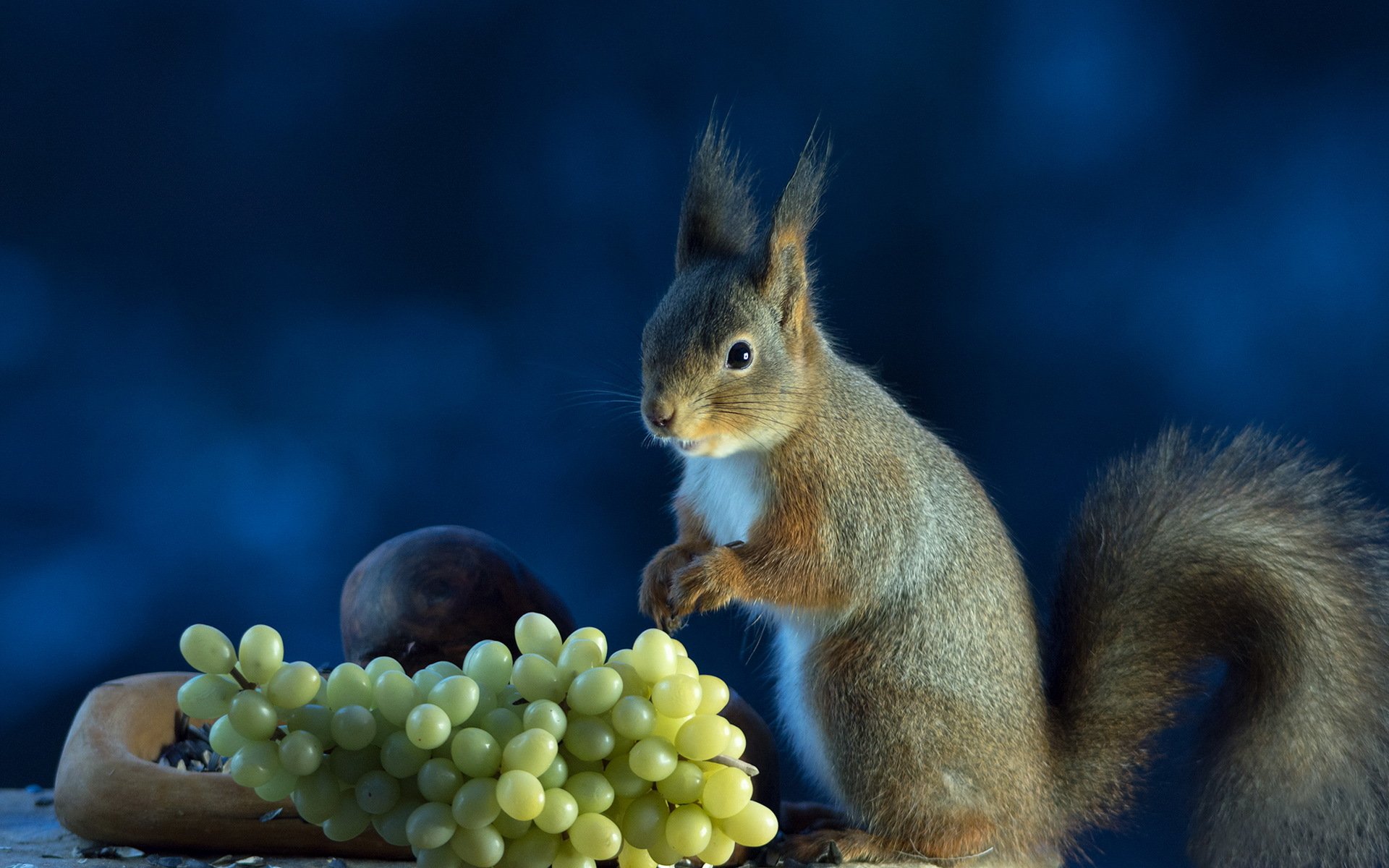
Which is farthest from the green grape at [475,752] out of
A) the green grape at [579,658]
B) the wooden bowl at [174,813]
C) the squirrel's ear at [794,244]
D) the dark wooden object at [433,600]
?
the squirrel's ear at [794,244]

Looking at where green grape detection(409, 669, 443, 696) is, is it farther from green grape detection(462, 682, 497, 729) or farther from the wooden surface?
the wooden surface

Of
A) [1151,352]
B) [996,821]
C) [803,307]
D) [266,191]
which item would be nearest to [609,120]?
[266,191]

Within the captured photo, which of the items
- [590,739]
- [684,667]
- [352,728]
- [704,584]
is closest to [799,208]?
[704,584]

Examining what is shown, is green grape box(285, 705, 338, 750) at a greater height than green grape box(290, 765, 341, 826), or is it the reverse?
green grape box(285, 705, 338, 750)

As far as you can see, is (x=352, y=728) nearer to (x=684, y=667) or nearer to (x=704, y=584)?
(x=684, y=667)

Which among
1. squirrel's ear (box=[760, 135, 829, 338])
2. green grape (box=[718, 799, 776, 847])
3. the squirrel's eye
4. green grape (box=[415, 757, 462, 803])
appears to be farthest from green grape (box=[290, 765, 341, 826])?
squirrel's ear (box=[760, 135, 829, 338])

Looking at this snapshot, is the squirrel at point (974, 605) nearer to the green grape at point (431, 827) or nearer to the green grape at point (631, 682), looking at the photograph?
the green grape at point (631, 682)

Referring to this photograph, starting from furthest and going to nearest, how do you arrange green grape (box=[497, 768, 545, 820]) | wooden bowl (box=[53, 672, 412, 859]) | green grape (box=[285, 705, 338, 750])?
wooden bowl (box=[53, 672, 412, 859]), green grape (box=[285, 705, 338, 750]), green grape (box=[497, 768, 545, 820])
